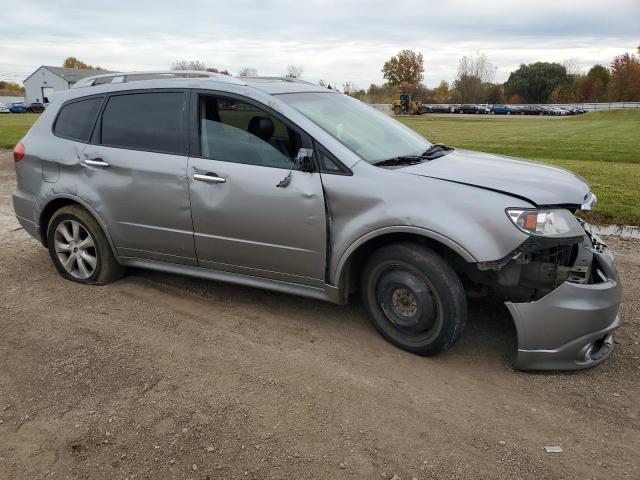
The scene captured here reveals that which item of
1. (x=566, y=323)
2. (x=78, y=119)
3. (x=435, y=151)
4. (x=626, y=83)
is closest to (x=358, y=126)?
(x=435, y=151)

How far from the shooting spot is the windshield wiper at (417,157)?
12.8 feet

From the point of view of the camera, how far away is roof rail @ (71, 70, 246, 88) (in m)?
4.41

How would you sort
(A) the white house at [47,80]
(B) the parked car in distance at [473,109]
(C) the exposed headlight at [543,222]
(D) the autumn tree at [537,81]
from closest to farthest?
(C) the exposed headlight at [543,222]
(B) the parked car in distance at [473,109]
(A) the white house at [47,80]
(D) the autumn tree at [537,81]

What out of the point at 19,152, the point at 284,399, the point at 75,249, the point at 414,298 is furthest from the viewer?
the point at 19,152

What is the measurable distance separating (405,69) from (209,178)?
311ft

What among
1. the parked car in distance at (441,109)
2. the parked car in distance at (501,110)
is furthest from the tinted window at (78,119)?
the parked car in distance at (501,110)

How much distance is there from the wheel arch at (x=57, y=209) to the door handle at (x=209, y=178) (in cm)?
113

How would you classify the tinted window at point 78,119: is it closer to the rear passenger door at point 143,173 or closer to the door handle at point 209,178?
the rear passenger door at point 143,173

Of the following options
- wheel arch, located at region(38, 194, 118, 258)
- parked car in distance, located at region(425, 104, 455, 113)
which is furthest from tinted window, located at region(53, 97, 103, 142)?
parked car in distance, located at region(425, 104, 455, 113)

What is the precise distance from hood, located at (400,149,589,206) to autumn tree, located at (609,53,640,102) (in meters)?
83.0

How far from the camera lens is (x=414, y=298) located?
143 inches

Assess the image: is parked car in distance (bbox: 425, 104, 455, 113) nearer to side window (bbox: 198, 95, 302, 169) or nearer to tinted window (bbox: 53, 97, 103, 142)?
tinted window (bbox: 53, 97, 103, 142)

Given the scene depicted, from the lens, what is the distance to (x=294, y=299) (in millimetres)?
4723

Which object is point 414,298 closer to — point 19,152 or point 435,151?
point 435,151
